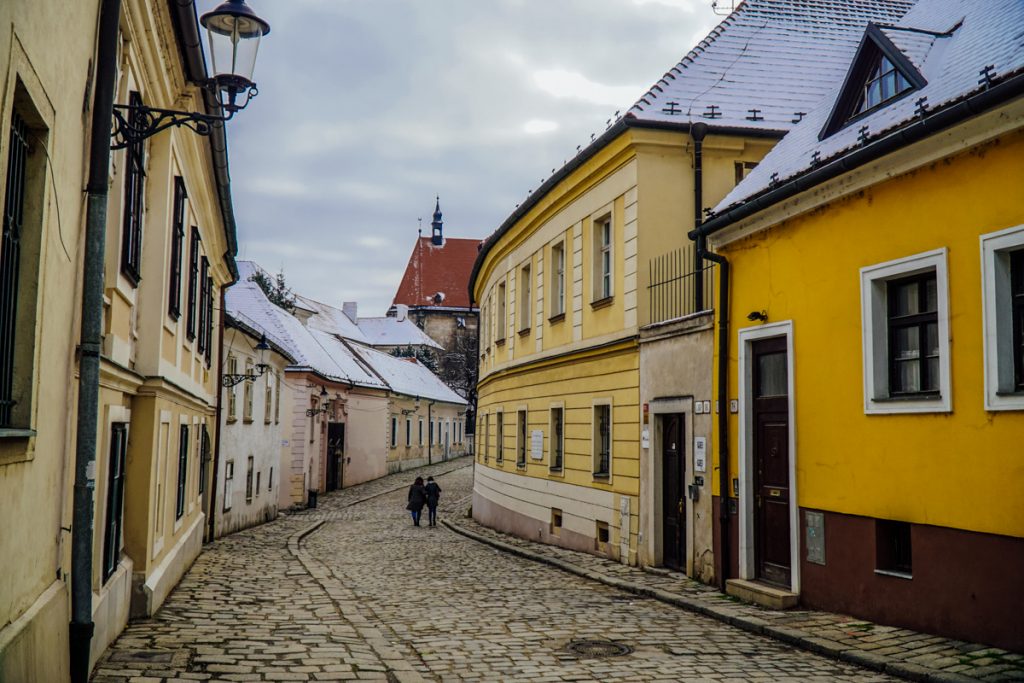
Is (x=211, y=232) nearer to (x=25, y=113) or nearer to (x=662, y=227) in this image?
(x=662, y=227)

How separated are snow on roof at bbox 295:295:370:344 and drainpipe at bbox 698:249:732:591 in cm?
5241

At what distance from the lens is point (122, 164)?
30.1ft

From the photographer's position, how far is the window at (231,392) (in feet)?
77.4

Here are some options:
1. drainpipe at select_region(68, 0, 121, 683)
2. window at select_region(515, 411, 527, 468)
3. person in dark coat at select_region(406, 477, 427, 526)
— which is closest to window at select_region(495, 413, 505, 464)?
window at select_region(515, 411, 527, 468)

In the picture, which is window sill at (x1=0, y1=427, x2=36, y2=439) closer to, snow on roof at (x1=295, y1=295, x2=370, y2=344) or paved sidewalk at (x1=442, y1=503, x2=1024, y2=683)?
paved sidewalk at (x1=442, y1=503, x2=1024, y2=683)

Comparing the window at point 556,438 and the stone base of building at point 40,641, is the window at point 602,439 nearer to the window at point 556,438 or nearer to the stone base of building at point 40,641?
the window at point 556,438

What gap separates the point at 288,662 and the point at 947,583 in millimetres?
6105

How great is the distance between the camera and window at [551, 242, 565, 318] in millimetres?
21078

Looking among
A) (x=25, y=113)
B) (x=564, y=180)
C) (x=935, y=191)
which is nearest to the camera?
(x=25, y=113)

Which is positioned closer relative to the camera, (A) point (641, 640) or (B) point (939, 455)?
(B) point (939, 455)

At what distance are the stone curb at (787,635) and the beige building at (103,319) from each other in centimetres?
624

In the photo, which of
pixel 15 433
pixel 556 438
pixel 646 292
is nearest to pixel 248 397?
pixel 556 438

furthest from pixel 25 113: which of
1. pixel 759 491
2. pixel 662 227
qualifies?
pixel 662 227

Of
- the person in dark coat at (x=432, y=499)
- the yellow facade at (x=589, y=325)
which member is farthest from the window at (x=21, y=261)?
the person in dark coat at (x=432, y=499)
